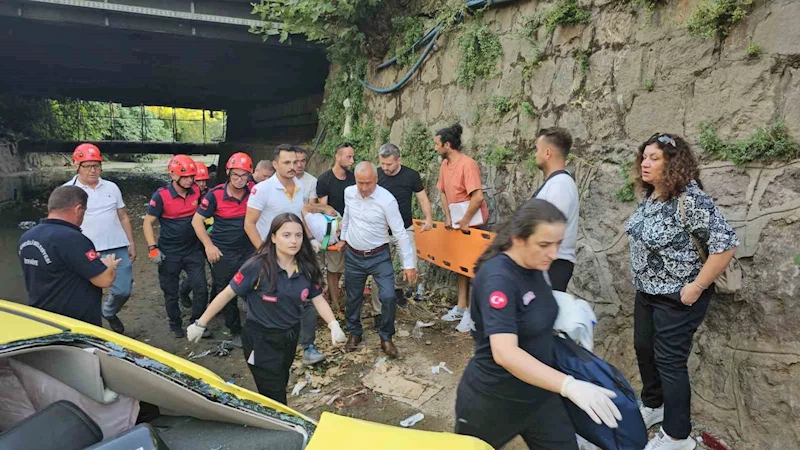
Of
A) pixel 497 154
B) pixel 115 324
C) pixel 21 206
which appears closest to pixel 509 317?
pixel 497 154

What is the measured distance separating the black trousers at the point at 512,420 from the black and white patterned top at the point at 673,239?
115cm

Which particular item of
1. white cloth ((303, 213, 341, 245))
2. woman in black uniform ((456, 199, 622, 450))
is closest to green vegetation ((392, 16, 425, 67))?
white cloth ((303, 213, 341, 245))

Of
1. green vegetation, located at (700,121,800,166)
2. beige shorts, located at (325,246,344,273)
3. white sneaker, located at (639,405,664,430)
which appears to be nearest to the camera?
green vegetation, located at (700,121,800,166)

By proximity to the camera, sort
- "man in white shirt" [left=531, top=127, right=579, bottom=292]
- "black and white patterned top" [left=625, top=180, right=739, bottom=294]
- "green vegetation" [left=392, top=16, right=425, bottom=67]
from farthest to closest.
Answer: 1. "green vegetation" [left=392, top=16, right=425, bottom=67]
2. "man in white shirt" [left=531, top=127, right=579, bottom=292]
3. "black and white patterned top" [left=625, top=180, right=739, bottom=294]

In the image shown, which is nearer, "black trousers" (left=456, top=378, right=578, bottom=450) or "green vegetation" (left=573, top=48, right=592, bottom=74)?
"black trousers" (left=456, top=378, right=578, bottom=450)

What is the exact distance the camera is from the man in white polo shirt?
16.5 feet

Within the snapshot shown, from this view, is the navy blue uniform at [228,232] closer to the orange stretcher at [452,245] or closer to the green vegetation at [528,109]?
the orange stretcher at [452,245]

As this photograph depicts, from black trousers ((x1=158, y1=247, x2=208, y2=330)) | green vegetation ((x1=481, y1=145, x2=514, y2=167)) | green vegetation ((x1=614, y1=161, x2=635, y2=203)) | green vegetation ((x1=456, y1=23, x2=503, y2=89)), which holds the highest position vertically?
green vegetation ((x1=456, y1=23, x2=503, y2=89))

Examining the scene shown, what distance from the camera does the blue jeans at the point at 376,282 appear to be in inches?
192

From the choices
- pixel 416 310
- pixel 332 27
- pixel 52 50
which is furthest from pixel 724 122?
pixel 52 50

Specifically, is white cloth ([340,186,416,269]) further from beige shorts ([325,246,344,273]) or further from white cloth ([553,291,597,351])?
white cloth ([553,291,597,351])

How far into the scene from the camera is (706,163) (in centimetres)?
344

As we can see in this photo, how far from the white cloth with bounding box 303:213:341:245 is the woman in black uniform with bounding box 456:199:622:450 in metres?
3.16

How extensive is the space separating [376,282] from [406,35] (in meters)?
4.00
